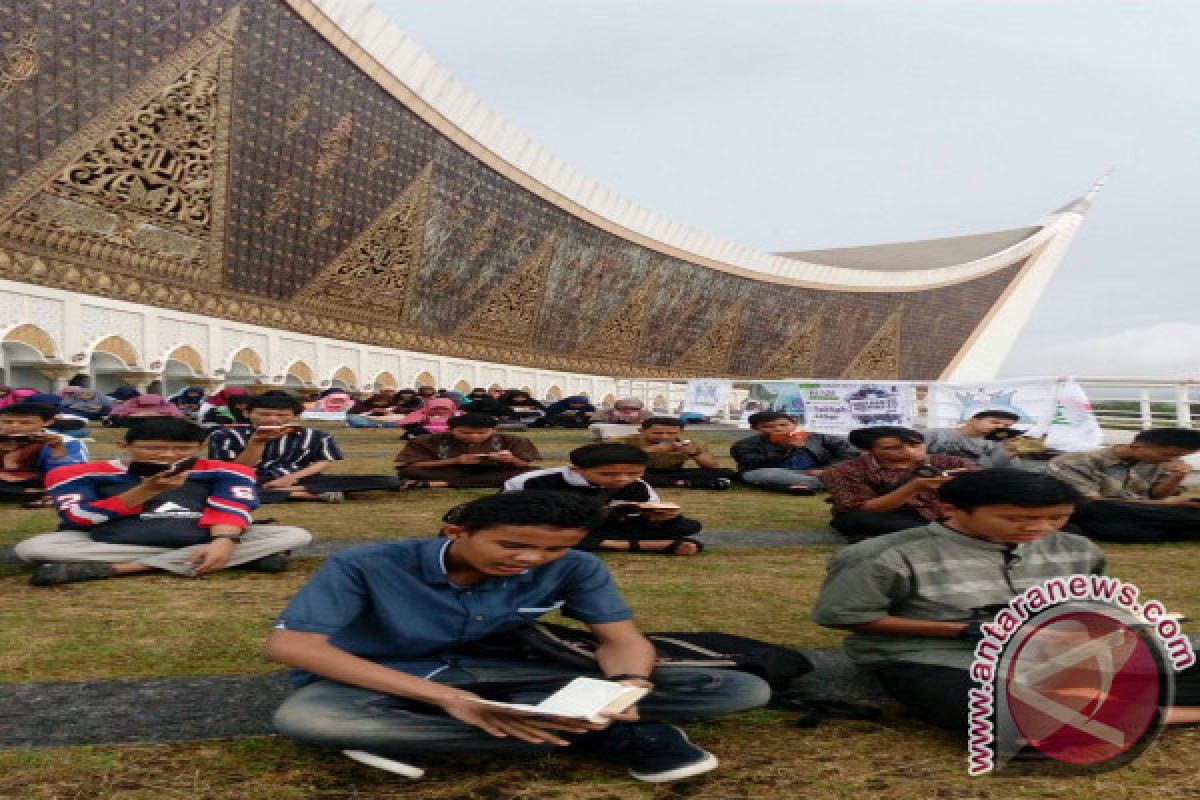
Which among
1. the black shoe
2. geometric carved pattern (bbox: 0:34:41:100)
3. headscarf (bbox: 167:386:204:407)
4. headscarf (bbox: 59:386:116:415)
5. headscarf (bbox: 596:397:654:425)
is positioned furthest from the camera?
headscarf (bbox: 167:386:204:407)

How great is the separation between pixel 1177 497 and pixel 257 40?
1360cm

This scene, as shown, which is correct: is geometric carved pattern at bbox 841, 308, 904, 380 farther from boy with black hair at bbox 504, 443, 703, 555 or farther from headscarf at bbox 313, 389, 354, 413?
boy with black hair at bbox 504, 443, 703, 555

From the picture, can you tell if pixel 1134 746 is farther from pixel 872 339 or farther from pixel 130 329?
pixel 872 339

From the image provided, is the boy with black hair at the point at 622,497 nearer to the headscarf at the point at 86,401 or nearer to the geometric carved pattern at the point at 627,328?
the headscarf at the point at 86,401

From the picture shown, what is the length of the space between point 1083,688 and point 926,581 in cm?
38

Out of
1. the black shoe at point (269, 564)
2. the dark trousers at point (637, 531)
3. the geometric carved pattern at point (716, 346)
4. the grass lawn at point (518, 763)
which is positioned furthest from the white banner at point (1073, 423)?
the geometric carved pattern at point (716, 346)

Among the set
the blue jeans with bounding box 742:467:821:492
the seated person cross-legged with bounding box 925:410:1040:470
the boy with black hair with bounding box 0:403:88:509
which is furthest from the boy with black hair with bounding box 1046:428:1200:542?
the boy with black hair with bounding box 0:403:88:509

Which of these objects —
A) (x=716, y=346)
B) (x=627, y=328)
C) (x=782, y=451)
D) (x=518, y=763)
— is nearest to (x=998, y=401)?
(x=782, y=451)

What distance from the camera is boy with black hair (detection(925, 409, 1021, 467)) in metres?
5.93

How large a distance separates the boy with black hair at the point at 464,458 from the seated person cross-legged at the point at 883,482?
254 centimetres

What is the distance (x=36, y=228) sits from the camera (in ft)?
37.9

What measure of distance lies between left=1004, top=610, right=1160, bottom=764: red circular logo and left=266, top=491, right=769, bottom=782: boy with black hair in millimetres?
509

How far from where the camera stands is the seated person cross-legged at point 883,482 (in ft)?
13.6

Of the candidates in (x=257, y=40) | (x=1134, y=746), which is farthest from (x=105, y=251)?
(x=1134, y=746)
